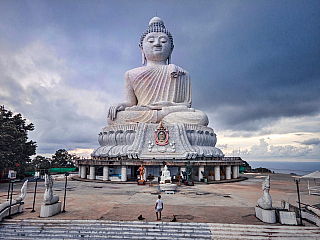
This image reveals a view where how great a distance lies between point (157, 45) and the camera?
2889 cm

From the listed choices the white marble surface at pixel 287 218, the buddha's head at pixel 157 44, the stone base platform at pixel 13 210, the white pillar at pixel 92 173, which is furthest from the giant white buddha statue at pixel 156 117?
the white marble surface at pixel 287 218

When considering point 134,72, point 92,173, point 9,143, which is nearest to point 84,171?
point 92,173

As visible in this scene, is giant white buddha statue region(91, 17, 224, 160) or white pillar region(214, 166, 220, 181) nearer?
white pillar region(214, 166, 220, 181)

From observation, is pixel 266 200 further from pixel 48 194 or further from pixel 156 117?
pixel 156 117

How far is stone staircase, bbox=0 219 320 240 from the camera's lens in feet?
22.6

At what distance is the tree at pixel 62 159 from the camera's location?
35.0m

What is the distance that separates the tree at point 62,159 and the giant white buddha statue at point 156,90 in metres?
14.3

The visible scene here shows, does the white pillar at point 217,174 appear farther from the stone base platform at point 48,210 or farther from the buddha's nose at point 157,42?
the buddha's nose at point 157,42

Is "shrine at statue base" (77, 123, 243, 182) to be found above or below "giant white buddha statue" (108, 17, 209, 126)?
below

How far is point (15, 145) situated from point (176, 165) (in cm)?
1324

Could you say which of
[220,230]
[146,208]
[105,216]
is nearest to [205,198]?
[146,208]

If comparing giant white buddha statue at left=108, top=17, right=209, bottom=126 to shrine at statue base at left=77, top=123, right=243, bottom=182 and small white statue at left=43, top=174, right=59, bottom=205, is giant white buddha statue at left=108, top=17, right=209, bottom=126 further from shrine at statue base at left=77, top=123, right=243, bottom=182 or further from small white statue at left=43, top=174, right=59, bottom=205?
small white statue at left=43, top=174, right=59, bottom=205

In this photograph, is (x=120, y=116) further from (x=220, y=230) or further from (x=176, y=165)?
(x=220, y=230)

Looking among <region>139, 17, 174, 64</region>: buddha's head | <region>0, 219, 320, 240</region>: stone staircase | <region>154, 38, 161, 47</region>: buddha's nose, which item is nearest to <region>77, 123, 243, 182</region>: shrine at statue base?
<region>139, 17, 174, 64</region>: buddha's head
